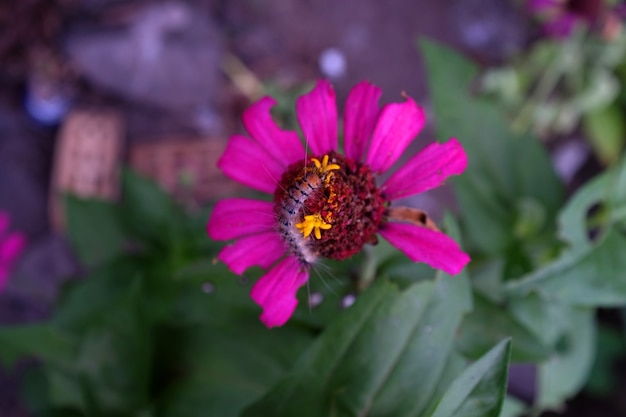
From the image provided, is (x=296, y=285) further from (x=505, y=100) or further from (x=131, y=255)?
(x=505, y=100)

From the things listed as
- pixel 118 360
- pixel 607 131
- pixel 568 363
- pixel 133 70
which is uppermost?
pixel 133 70

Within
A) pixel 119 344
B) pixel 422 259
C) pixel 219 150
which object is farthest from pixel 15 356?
pixel 219 150

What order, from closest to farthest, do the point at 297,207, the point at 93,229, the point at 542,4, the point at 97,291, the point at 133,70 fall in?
the point at 297,207 → the point at 97,291 → the point at 93,229 → the point at 542,4 → the point at 133,70

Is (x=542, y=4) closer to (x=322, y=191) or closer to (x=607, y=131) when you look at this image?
(x=607, y=131)

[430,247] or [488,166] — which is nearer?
[430,247]

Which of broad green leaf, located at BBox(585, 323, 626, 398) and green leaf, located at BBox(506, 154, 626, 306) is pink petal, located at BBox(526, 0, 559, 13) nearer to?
green leaf, located at BBox(506, 154, 626, 306)

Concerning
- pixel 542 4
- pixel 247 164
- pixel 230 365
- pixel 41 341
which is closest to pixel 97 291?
pixel 41 341

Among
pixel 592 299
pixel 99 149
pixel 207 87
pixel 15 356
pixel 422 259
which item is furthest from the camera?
pixel 207 87
